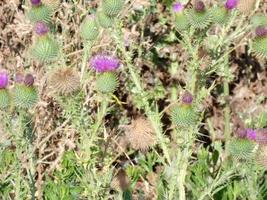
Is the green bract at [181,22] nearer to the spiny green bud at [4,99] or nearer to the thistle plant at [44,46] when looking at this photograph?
the thistle plant at [44,46]

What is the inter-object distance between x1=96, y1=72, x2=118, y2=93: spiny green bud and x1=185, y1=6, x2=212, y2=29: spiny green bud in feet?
1.34

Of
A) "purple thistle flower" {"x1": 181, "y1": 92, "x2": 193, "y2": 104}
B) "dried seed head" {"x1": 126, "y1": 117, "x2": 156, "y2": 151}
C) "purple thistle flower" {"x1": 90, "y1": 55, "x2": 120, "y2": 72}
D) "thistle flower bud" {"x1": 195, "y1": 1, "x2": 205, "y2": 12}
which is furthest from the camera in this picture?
"dried seed head" {"x1": 126, "y1": 117, "x2": 156, "y2": 151}

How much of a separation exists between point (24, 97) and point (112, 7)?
20.8 inches

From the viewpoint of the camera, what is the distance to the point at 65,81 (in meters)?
2.55

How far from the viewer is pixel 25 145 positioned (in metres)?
2.54

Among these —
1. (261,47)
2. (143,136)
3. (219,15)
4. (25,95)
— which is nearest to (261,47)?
(261,47)

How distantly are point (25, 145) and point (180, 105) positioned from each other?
621 millimetres

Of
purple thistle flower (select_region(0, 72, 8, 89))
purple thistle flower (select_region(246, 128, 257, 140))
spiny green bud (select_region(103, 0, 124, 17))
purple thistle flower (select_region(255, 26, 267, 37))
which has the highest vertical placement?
spiny green bud (select_region(103, 0, 124, 17))

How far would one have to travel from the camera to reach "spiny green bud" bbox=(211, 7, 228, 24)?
2990mm

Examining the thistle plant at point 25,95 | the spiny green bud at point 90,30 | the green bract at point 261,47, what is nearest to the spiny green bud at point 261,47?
the green bract at point 261,47

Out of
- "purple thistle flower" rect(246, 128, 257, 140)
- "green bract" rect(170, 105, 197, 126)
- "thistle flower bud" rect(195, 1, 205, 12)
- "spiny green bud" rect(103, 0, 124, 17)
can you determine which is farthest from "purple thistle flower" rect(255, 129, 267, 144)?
"spiny green bud" rect(103, 0, 124, 17)

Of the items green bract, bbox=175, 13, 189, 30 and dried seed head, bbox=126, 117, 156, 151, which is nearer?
green bract, bbox=175, 13, 189, 30

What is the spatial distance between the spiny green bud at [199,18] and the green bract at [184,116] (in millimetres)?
372

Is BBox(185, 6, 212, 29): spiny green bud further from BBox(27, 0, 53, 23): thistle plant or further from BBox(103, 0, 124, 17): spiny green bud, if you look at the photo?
BBox(27, 0, 53, 23): thistle plant
